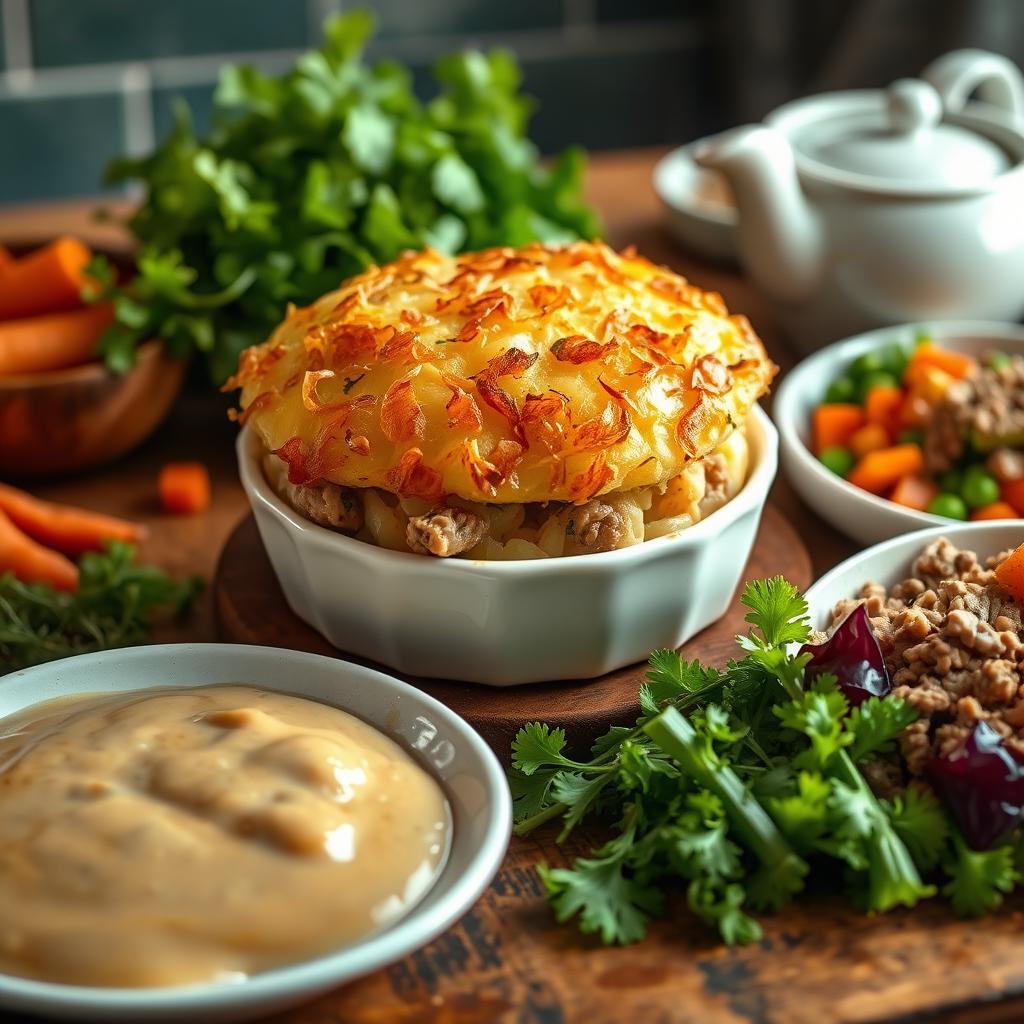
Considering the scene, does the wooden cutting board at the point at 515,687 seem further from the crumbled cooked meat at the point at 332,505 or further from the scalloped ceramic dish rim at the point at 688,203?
the scalloped ceramic dish rim at the point at 688,203

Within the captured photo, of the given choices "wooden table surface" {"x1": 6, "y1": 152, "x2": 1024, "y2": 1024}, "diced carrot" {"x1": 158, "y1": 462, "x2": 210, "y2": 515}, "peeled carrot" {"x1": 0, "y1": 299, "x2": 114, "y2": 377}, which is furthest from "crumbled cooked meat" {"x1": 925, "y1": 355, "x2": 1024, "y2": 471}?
"peeled carrot" {"x1": 0, "y1": 299, "x2": 114, "y2": 377}

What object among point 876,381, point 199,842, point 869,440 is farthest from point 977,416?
point 199,842

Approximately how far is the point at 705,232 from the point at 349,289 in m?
1.88

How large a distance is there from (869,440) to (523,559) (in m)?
1.20

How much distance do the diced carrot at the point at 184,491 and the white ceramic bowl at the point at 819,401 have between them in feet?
4.36

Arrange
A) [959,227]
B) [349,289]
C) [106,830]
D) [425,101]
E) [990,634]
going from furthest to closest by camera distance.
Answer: [425,101], [959,227], [349,289], [990,634], [106,830]

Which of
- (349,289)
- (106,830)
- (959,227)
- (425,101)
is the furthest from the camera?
(425,101)

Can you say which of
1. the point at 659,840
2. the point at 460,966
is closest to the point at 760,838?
the point at 659,840

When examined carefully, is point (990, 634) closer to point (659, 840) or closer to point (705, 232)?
point (659, 840)

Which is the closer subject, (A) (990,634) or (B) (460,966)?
(B) (460,966)

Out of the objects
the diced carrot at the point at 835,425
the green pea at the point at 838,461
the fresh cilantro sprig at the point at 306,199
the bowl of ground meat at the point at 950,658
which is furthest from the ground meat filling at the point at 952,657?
the fresh cilantro sprig at the point at 306,199

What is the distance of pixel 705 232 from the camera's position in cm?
425

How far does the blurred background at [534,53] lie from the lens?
5.63m

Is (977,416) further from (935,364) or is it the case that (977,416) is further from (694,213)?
(694,213)
